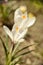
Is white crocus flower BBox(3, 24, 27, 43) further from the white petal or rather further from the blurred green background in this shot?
the blurred green background

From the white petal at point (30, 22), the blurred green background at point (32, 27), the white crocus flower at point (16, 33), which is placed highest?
the white petal at point (30, 22)

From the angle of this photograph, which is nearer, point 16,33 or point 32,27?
point 16,33

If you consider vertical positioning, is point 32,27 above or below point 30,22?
below

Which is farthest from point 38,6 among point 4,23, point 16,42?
point 16,42

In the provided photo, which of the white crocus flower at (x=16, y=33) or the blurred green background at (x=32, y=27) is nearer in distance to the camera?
the white crocus flower at (x=16, y=33)

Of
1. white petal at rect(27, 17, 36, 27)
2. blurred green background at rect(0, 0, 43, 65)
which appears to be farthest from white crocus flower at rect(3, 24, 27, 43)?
blurred green background at rect(0, 0, 43, 65)

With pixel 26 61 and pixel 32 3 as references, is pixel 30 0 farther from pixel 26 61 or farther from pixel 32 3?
pixel 26 61

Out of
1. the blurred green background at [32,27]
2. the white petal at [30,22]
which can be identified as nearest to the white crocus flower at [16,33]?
the white petal at [30,22]

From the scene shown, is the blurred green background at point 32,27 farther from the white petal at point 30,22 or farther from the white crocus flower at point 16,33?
the white petal at point 30,22

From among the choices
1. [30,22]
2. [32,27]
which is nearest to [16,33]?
[30,22]

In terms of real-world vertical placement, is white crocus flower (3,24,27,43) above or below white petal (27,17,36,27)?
below

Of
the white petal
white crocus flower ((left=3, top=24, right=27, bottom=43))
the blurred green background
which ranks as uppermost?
the white petal

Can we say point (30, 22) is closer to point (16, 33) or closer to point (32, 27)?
point (16, 33)
